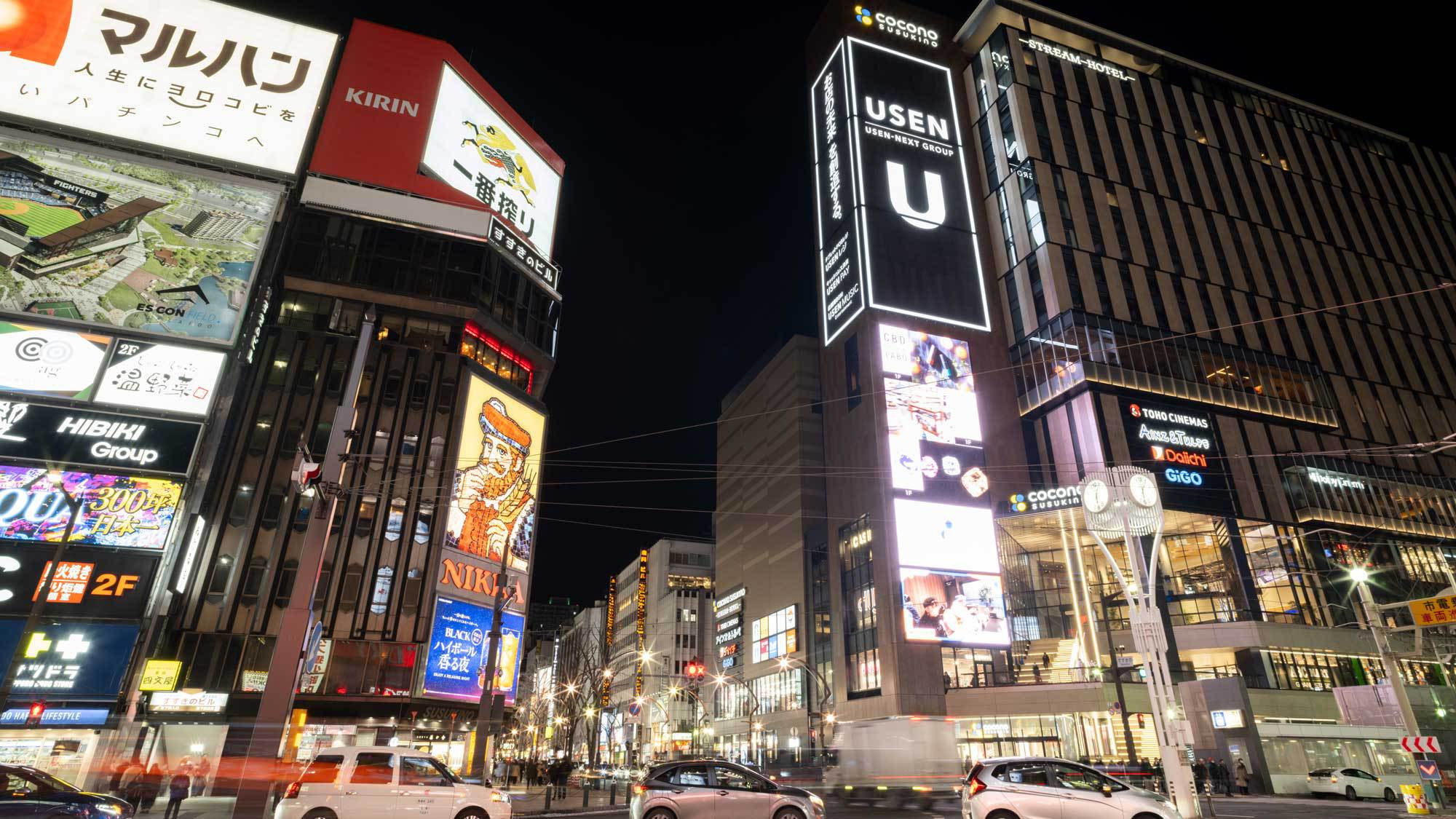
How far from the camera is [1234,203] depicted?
73.7 m

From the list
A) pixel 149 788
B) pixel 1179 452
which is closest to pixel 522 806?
pixel 149 788

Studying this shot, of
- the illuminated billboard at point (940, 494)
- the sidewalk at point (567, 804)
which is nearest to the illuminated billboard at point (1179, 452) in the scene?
Result: the illuminated billboard at point (940, 494)

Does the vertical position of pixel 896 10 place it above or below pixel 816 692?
above

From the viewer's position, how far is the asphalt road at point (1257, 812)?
21.1 metres

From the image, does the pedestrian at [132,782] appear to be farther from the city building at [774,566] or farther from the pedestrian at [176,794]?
the city building at [774,566]

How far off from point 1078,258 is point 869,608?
34.5m

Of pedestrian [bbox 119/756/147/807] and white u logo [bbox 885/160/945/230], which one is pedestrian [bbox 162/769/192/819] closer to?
pedestrian [bbox 119/756/147/807]

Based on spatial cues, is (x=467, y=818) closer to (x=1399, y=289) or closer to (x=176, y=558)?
(x=176, y=558)

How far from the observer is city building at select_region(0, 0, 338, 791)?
24922 millimetres

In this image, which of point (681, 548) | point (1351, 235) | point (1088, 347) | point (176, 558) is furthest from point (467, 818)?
point (681, 548)

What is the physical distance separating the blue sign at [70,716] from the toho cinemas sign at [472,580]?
1751 centimetres

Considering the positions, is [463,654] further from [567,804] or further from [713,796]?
[713,796]

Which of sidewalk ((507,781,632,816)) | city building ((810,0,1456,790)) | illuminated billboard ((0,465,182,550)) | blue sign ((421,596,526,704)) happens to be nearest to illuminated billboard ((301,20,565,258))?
blue sign ((421,596,526,704))

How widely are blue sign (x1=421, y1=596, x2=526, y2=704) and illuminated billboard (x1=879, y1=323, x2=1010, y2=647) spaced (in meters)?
25.1
